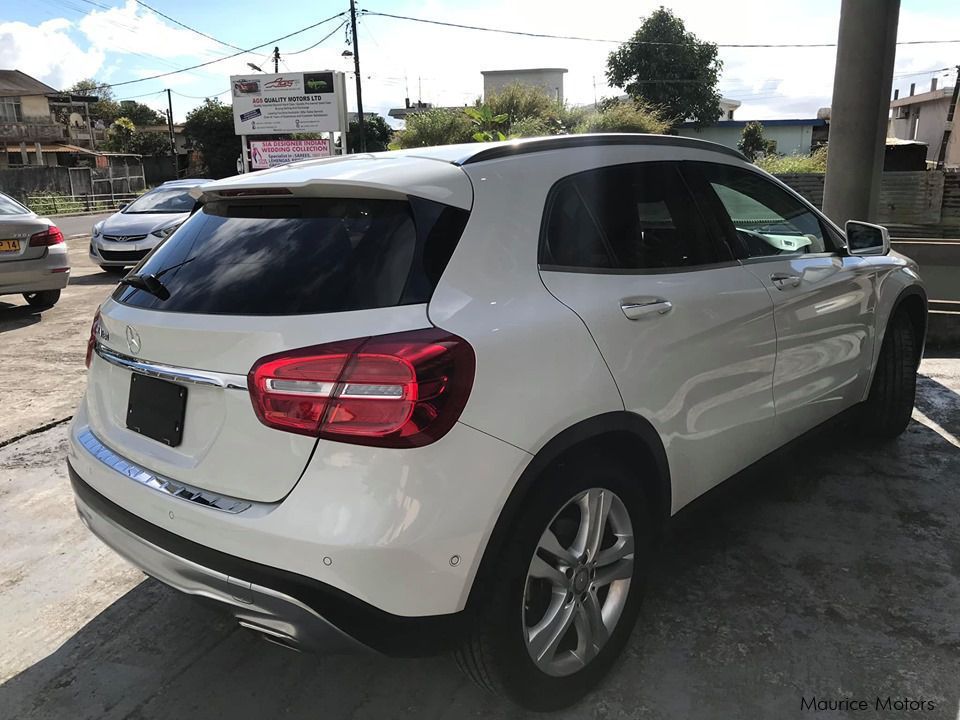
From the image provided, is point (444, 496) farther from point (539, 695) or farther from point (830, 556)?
point (830, 556)

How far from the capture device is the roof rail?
2.31 metres

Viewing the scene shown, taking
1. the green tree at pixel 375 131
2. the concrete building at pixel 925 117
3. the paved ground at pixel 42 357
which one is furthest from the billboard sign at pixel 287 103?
the concrete building at pixel 925 117

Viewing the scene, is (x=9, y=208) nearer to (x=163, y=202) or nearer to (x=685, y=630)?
(x=163, y=202)

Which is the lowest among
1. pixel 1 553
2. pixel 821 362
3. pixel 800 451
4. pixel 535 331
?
pixel 1 553

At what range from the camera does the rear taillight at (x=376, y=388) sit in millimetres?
1800

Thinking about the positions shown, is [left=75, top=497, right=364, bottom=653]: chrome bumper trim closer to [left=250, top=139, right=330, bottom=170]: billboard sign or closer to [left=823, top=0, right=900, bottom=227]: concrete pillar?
[left=823, top=0, right=900, bottom=227]: concrete pillar

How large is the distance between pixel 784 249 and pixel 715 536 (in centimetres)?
136

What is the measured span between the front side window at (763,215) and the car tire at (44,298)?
8387 millimetres

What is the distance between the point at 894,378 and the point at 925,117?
6211 centimetres

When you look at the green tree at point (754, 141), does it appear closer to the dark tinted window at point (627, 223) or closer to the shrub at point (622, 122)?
the shrub at point (622, 122)

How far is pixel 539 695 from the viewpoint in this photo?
7.19 ft

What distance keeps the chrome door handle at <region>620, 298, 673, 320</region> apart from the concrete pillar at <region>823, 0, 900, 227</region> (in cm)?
688

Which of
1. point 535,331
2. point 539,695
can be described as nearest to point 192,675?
point 539,695

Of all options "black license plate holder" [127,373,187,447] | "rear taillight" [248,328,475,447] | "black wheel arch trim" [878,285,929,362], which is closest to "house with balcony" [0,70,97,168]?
"black license plate holder" [127,373,187,447]
